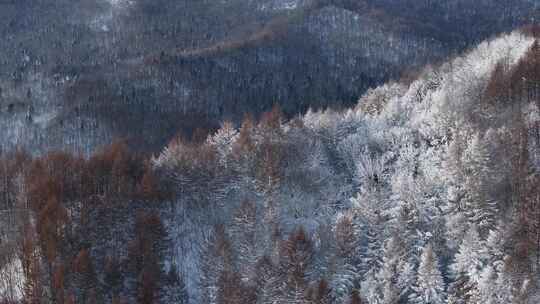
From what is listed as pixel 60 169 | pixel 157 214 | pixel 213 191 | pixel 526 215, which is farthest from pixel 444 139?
pixel 60 169

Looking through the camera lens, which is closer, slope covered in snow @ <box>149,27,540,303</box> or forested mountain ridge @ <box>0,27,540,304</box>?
slope covered in snow @ <box>149,27,540,303</box>

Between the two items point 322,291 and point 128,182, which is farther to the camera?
point 128,182

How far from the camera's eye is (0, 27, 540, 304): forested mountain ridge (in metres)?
66.5

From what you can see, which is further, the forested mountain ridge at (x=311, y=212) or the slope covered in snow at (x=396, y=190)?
the forested mountain ridge at (x=311, y=212)

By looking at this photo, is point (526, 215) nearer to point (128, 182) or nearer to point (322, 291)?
point (322, 291)

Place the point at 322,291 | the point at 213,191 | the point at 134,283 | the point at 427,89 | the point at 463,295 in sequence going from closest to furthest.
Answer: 1. the point at 463,295
2. the point at 322,291
3. the point at 134,283
4. the point at 213,191
5. the point at 427,89

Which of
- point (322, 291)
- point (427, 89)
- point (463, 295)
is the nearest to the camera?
point (463, 295)

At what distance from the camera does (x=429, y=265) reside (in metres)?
63.7

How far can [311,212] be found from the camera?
275ft

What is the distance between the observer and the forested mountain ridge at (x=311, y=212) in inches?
2618

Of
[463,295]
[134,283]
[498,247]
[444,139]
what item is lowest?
[134,283]

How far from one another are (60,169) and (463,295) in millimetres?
68074

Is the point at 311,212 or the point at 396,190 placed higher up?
the point at 396,190

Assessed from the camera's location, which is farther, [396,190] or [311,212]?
[311,212]
